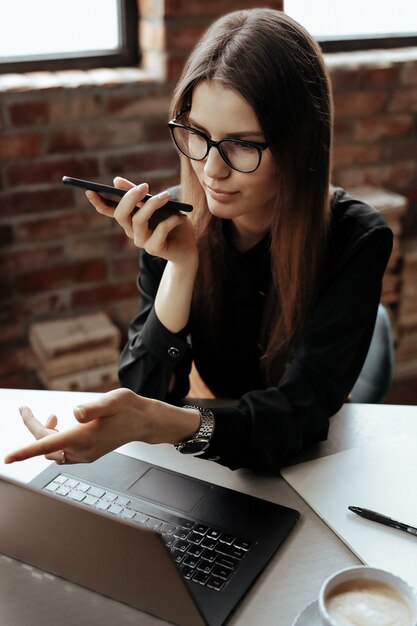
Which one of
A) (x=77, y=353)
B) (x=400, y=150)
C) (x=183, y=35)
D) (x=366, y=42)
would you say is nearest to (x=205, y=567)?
(x=77, y=353)

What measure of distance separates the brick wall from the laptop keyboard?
1149 millimetres

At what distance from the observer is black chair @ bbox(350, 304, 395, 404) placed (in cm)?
147

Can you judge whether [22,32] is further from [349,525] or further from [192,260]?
[349,525]

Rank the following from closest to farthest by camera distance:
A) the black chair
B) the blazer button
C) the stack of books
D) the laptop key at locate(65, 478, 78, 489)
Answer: the laptop key at locate(65, 478, 78, 489), the blazer button, the black chair, the stack of books

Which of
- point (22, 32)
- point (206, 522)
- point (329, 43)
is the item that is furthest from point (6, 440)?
point (329, 43)

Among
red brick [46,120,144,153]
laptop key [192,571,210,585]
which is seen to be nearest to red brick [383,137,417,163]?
red brick [46,120,144,153]

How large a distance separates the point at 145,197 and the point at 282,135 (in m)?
0.24

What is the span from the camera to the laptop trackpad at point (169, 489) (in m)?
0.99

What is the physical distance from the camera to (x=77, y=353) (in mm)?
2047

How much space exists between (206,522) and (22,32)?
Answer: 157 centimetres

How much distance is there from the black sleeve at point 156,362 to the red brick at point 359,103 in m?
1.25

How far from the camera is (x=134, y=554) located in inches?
29.2

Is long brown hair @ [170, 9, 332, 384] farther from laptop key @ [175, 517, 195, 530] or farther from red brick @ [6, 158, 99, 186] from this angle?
red brick @ [6, 158, 99, 186]

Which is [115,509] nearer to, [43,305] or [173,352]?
[173,352]
